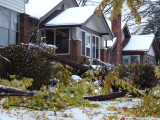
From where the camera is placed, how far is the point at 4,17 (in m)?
13.5

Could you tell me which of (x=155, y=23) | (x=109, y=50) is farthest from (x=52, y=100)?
(x=155, y=23)

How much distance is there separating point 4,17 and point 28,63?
17.8 feet

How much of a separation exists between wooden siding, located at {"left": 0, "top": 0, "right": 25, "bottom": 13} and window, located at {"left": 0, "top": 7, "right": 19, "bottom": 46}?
205 millimetres

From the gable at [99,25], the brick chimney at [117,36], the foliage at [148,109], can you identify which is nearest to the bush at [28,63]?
the foliage at [148,109]

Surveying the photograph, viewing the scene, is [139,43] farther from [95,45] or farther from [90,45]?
[90,45]

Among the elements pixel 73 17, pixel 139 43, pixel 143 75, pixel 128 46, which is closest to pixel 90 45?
pixel 73 17

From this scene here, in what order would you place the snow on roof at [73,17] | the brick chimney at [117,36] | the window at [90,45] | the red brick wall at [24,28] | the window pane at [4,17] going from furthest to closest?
the brick chimney at [117,36] → the window at [90,45] → the snow on roof at [73,17] → the red brick wall at [24,28] → the window pane at [4,17]

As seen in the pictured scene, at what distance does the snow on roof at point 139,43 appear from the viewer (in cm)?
2788

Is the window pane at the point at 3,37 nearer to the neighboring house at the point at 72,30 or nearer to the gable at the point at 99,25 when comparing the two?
the neighboring house at the point at 72,30

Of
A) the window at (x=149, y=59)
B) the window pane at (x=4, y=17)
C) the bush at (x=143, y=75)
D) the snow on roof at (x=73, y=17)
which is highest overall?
the snow on roof at (x=73, y=17)

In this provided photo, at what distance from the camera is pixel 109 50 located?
2494 cm

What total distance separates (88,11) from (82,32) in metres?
1.36

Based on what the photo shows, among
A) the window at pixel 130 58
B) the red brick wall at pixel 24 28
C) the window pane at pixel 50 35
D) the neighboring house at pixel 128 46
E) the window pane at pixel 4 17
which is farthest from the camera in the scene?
the window at pixel 130 58

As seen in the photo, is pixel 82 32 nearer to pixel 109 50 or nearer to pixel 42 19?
pixel 42 19
